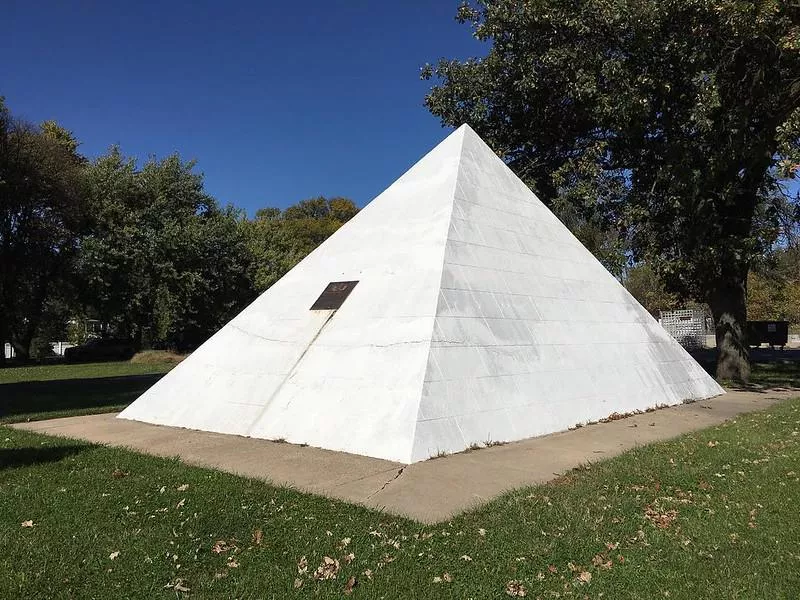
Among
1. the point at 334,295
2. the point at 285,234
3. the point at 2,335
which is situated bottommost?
the point at 2,335

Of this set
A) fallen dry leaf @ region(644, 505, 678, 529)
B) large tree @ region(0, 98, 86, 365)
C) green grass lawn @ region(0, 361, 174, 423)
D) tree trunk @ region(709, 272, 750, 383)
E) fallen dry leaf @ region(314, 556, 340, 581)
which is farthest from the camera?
large tree @ region(0, 98, 86, 365)

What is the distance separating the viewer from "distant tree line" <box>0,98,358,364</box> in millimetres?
28125

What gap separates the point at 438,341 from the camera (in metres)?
7.98

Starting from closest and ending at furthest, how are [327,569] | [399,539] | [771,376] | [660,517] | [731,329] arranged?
1. [327,569]
2. [399,539]
3. [660,517]
4. [731,329]
5. [771,376]

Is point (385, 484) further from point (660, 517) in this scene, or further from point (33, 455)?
point (33, 455)

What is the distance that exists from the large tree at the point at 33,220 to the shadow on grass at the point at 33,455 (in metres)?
22.7

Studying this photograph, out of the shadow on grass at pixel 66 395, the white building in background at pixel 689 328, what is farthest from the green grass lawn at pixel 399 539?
the white building in background at pixel 689 328

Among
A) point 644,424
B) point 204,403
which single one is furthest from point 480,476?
point 204,403

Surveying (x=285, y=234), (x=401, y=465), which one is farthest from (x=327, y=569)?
(x=285, y=234)

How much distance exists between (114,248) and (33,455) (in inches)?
949

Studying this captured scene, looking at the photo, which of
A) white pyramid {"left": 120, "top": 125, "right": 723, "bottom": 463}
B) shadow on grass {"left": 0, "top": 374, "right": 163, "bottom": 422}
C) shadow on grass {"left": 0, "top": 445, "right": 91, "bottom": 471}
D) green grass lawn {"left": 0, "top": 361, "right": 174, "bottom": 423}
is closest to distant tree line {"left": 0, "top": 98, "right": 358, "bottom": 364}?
green grass lawn {"left": 0, "top": 361, "right": 174, "bottom": 423}

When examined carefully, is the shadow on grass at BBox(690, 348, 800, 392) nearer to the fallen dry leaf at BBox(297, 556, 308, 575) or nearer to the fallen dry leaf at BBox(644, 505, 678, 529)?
the fallen dry leaf at BBox(644, 505, 678, 529)

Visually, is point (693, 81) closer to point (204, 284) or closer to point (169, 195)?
point (204, 284)

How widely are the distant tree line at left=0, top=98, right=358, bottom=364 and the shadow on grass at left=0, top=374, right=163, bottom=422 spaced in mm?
10992
